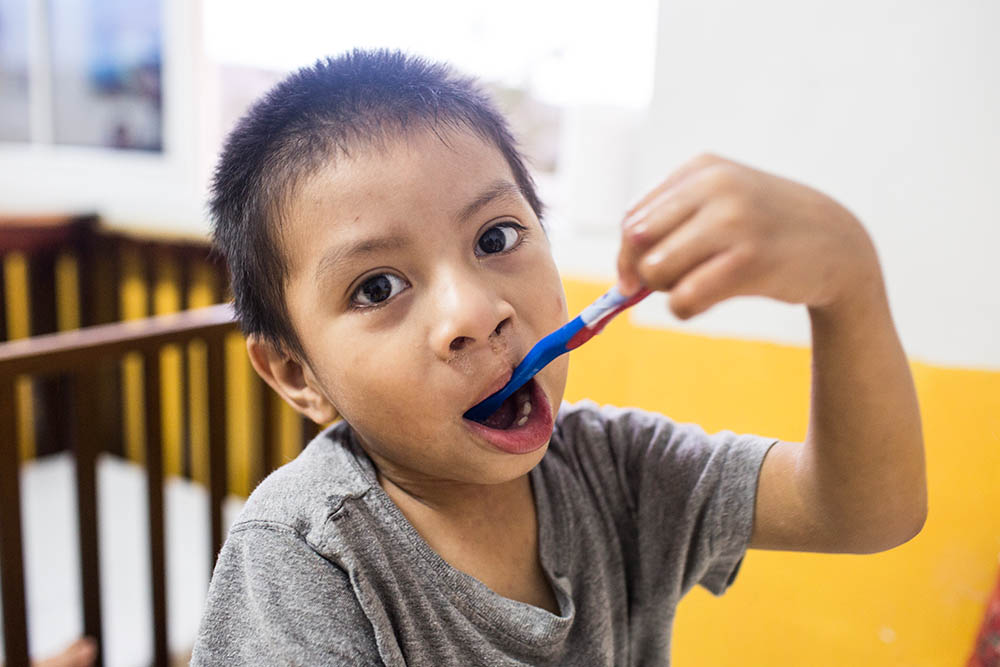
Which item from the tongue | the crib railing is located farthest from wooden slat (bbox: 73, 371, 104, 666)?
the tongue

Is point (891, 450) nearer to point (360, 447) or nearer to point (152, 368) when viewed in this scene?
point (360, 447)

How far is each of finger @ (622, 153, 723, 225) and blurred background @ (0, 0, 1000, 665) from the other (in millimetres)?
265

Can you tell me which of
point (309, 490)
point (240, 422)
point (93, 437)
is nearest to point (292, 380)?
point (309, 490)

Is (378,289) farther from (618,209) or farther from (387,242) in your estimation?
(618,209)

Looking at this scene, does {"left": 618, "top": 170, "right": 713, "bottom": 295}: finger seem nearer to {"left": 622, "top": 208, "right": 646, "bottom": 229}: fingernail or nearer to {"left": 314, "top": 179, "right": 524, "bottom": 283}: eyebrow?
{"left": 622, "top": 208, "right": 646, "bottom": 229}: fingernail

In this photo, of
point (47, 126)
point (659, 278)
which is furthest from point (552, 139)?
point (47, 126)

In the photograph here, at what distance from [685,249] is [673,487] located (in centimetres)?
38

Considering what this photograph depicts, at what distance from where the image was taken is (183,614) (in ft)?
5.98

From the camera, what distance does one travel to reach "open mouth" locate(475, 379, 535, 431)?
0.61m

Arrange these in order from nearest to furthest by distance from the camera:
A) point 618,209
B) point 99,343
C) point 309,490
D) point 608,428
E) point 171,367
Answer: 1. point 309,490
2. point 608,428
3. point 99,343
4. point 618,209
5. point 171,367

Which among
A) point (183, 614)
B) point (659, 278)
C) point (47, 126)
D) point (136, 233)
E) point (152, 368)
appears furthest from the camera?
point (47, 126)

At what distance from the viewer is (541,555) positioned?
0.69 m

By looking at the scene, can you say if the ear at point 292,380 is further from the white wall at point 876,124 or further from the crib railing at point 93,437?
the crib railing at point 93,437

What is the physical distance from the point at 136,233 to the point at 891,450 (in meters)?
2.44
